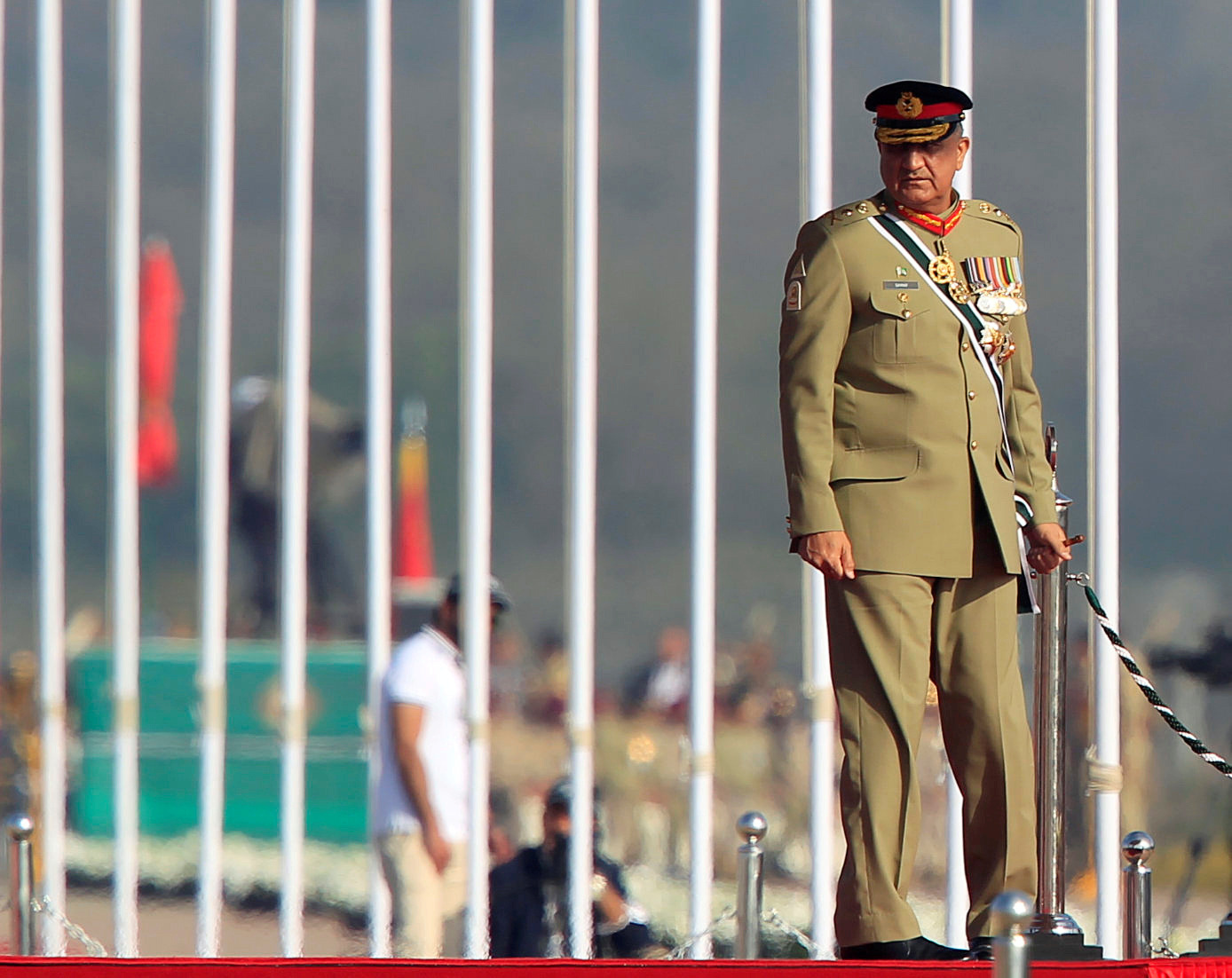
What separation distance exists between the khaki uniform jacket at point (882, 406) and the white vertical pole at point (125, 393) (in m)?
2.30

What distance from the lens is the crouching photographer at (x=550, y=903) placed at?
5293 mm

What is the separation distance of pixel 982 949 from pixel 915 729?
1.18 feet

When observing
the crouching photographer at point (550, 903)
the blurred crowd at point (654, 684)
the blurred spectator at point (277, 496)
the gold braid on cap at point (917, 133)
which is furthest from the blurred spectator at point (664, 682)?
the gold braid on cap at point (917, 133)

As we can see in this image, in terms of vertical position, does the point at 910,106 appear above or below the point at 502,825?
above

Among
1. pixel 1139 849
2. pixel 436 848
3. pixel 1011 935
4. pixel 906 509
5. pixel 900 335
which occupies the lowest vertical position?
pixel 436 848

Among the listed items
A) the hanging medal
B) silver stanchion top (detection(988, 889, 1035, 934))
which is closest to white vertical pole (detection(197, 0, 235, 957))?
the hanging medal

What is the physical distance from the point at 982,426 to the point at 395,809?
245 centimetres

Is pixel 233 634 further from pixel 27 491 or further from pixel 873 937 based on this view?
pixel 873 937

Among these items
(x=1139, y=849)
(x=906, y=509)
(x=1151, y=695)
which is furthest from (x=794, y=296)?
(x=1139, y=849)

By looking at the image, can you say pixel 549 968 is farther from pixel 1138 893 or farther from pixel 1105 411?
pixel 1105 411

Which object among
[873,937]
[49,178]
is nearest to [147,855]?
[49,178]

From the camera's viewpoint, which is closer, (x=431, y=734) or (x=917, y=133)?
(x=917, y=133)

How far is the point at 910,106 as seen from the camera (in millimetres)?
3326

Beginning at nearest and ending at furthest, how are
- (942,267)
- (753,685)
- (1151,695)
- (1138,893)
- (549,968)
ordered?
(549,968), (942,267), (1151,695), (1138,893), (753,685)
